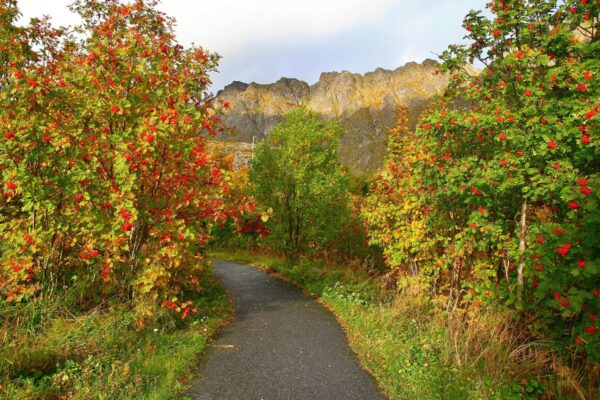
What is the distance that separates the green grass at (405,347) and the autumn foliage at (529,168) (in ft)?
3.14

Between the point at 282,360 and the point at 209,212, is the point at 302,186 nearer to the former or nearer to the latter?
the point at 209,212

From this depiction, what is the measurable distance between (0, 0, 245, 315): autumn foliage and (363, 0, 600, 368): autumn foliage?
4.04m

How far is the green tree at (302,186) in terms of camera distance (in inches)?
519

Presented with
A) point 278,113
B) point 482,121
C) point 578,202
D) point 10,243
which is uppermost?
point 278,113

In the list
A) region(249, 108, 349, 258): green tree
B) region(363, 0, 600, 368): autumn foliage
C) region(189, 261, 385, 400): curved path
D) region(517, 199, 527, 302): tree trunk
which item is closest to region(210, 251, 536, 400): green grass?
region(189, 261, 385, 400): curved path

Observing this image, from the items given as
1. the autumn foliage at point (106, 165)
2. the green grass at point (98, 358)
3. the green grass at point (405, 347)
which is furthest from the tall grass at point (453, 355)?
the autumn foliage at point (106, 165)

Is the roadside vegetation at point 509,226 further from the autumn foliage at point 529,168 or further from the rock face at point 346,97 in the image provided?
the rock face at point 346,97

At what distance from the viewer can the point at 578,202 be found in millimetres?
4352

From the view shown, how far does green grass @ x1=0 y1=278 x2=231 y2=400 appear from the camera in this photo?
4068 millimetres

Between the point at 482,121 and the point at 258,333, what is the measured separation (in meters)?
5.74

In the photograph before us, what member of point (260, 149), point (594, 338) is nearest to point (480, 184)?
point (594, 338)

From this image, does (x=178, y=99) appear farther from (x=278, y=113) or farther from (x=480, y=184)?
(x=278, y=113)

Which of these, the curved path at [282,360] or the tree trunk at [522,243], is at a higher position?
the tree trunk at [522,243]

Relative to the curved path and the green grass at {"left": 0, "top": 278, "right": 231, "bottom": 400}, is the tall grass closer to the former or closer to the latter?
the curved path
